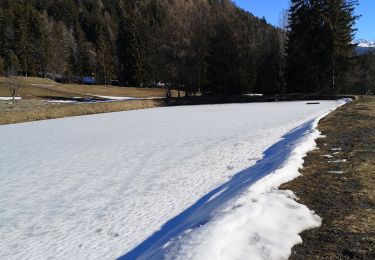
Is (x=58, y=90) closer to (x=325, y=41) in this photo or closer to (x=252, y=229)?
(x=325, y=41)

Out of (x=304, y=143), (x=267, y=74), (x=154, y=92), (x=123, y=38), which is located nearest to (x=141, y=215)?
(x=304, y=143)

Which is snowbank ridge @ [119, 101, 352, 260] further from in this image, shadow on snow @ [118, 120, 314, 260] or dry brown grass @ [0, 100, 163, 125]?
dry brown grass @ [0, 100, 163, 125]

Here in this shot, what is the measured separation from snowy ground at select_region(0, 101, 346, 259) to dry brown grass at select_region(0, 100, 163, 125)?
13.2 meters

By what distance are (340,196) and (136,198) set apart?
3395 mm

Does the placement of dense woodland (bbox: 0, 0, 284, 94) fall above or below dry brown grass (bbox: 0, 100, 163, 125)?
above

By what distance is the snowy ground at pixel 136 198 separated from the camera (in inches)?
191

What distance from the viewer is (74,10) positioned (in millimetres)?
123375

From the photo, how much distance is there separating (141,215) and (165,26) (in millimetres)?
41794

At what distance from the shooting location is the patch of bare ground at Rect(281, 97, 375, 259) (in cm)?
435

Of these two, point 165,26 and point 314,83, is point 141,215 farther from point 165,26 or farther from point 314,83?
point 314,83

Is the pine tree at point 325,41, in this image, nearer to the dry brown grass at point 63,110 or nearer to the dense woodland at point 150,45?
the dense woodland at point 150,45

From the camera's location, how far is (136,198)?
7.27 m

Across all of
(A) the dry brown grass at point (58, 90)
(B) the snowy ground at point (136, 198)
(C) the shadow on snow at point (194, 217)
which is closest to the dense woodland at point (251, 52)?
(A) the dry brown grass at point (58, 90)

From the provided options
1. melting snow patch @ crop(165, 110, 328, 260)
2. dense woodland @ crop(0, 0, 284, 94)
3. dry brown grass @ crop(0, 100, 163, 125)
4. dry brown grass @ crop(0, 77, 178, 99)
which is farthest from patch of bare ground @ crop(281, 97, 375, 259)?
dry brown grass @ crop(0, 77, 178, 99)
